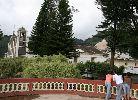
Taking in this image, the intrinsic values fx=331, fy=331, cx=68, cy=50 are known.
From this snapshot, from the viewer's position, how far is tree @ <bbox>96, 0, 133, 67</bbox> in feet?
152

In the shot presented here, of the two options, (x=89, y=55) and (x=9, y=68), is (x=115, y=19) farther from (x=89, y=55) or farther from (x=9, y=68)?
(x=89, y=55)

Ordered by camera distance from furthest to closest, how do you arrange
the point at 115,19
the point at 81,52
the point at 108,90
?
the point at 81,52
the point at 115,19
the point at 108,90

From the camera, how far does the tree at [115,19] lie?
46312mm

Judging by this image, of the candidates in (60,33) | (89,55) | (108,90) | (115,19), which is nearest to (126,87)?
(108,90)

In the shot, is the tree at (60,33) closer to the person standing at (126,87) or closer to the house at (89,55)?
the house at (89,55)

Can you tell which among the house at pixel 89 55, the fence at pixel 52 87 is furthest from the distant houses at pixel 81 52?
the fence at pixel 52 87

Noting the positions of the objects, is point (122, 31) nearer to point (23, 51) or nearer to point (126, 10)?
point (126, 10)

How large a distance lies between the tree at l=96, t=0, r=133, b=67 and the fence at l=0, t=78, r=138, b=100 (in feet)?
87.3

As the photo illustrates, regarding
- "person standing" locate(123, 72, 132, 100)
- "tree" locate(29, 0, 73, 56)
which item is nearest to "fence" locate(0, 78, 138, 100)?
"person standing" locate(123, 72, 132, 100)

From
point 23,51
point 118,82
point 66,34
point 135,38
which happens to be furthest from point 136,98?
point 23,51

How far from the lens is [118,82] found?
55.7ft

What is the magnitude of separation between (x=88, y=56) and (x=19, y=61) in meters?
42.0

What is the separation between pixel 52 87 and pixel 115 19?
28.1 m

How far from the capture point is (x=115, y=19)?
46.8 metres
